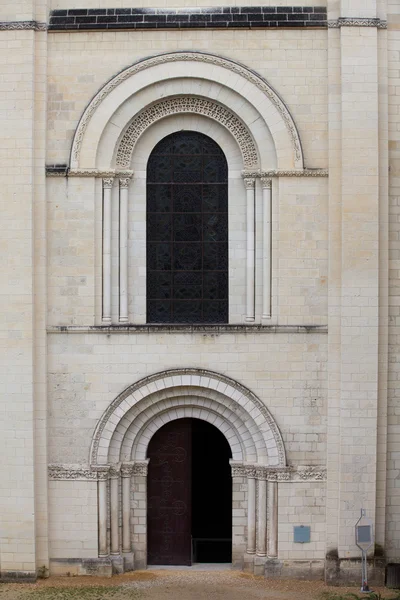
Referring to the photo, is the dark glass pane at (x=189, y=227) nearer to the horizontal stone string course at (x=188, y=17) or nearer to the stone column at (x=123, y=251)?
the stone column at (x=123, y=251)

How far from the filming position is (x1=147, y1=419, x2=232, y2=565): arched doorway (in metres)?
18.5

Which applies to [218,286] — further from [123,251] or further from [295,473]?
[295,473]

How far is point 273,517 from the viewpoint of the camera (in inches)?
706

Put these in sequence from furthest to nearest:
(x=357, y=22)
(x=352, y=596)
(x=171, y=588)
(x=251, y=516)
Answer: (x=251, y=516) → (x=171, y=588) → (x=357, y=22) → (x=352, y=596)

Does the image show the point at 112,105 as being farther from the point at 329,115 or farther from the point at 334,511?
the point at 334,511

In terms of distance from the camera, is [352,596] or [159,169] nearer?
[352,596]

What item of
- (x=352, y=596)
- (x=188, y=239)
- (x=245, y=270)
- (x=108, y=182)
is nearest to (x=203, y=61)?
(x=108, y=182)

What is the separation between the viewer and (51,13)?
17922mm

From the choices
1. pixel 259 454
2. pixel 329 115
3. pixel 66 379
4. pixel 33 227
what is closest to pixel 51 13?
pixel 33 227

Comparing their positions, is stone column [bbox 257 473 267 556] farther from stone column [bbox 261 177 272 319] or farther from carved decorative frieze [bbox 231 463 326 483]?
stone column [bbox 261 177 272 319]

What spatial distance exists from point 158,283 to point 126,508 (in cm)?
435

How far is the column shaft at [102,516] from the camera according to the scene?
17953 mm

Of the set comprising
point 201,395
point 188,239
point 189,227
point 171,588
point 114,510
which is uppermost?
point 189,227

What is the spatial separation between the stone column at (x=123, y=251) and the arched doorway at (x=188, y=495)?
96.4 inches
